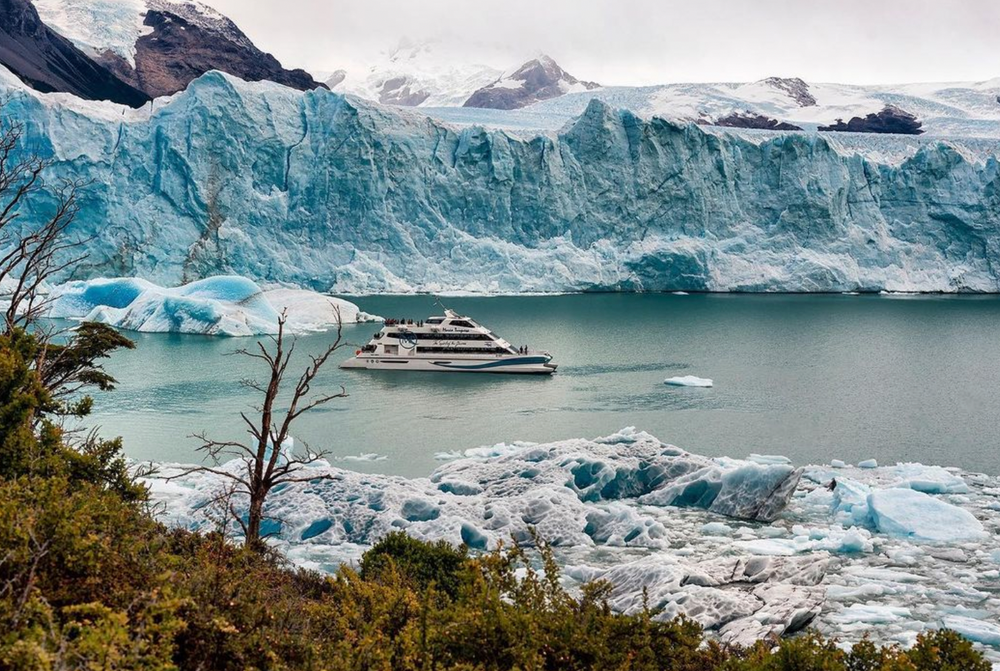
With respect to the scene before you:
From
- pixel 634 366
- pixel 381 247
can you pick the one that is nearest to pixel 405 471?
pixel 634 366

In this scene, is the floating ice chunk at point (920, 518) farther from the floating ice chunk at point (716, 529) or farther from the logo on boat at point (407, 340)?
the logo on boat at point (407, 340)

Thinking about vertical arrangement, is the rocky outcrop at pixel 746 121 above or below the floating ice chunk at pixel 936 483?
above

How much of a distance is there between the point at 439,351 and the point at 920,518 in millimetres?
25424

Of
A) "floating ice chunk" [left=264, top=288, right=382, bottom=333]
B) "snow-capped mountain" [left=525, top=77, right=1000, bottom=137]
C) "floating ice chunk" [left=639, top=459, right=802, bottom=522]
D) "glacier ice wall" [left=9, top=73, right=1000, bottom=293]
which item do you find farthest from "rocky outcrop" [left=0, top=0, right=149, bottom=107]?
"floating ice chunk" [left=639, top=459, right=802, bottom=522]

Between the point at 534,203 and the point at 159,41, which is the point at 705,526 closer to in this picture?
the point at 534,203

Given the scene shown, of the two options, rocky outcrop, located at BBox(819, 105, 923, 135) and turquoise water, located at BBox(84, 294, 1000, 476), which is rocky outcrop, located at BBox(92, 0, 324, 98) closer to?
turquoise water, located at BBox(84, 294, 1000, 476)

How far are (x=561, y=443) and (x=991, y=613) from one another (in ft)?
33.0

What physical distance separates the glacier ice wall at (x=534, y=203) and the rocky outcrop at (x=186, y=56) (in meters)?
35.8

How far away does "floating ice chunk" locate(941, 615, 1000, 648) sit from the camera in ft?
38.8

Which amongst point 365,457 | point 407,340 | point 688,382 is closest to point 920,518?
point 365,457

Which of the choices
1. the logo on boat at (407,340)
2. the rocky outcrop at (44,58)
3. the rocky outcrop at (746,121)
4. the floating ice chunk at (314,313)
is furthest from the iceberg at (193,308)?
the rocky outcrop at (746,121)

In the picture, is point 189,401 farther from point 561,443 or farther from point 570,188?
point 570,188

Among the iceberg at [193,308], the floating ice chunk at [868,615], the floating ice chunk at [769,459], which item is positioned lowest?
the floating ice chunk at [868,615]

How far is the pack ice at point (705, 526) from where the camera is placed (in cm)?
1264
